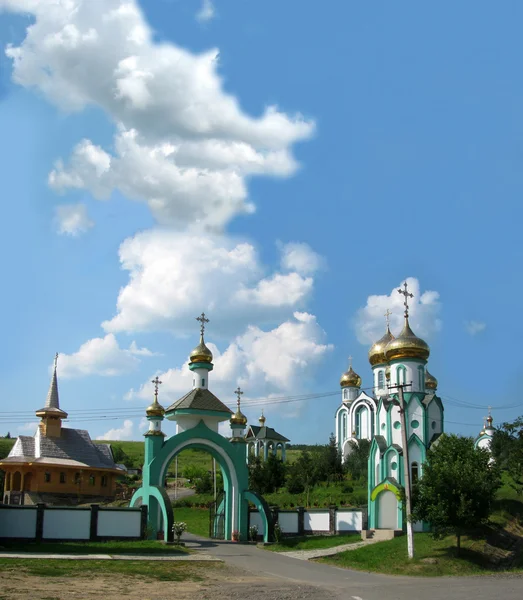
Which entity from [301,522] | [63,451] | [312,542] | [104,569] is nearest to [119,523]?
[312,542]

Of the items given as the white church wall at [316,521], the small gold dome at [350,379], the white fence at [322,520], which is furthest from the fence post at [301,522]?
the small gold dome at [350,379]

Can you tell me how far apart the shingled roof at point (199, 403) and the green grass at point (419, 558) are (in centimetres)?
898

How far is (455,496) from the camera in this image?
25031 millimetres

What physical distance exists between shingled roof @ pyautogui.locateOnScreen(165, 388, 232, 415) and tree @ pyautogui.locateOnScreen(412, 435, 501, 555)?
10068 millimetres

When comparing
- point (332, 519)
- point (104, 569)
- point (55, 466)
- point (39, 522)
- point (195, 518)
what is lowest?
point (195, 518)

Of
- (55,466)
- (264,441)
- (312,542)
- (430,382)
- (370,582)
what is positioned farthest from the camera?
(264,441)

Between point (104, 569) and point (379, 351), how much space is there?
40.2 metres

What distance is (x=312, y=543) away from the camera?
96.0ft

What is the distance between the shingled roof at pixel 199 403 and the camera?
31367 mm

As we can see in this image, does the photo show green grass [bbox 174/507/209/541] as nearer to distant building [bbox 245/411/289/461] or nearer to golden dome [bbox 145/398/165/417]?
golden dome [bbox 145/398/165/417]

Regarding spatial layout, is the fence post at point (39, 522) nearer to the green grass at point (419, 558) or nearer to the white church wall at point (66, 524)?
the white church wall at point (66, 524)

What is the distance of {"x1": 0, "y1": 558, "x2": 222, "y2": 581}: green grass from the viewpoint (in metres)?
18.0

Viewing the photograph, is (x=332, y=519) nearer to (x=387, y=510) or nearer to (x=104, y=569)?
(x=387, y=510)

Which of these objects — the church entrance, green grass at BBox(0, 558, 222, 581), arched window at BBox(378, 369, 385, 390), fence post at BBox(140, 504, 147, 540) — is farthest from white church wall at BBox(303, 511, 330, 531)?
arched window at BBox(378, 369, 385, 390)
